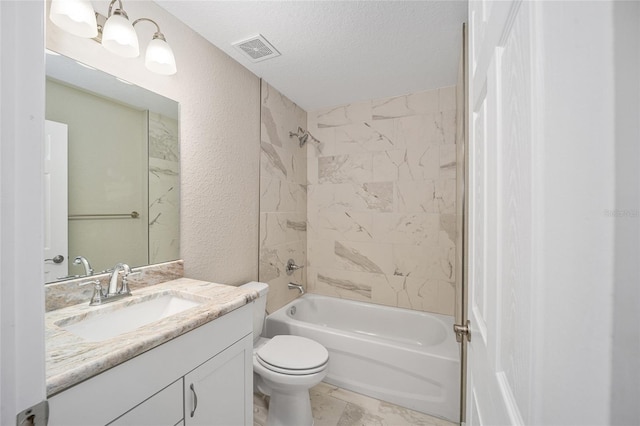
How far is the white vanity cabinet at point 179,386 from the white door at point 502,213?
918 millimetres

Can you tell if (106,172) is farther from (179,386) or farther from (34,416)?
(34,416)

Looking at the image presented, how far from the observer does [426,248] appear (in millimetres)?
2406

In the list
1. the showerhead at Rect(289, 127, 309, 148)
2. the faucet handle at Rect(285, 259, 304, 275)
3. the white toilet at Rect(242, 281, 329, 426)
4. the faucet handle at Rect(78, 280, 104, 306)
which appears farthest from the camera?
the showerhead at Rect(289, 127, 309, 148)

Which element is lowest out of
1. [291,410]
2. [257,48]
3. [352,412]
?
[352,412]

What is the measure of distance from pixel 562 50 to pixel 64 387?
3.57ft

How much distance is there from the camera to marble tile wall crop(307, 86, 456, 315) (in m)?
2.35

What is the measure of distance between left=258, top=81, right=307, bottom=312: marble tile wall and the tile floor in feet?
2.49

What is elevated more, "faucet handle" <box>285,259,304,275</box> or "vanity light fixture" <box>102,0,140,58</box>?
"vanity light fixture" <box>102,0,140,58</box>

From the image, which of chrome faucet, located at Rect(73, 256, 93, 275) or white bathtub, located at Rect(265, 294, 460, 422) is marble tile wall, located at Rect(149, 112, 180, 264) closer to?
chrome faucet, located at Rect(73, 256, 93, 275)

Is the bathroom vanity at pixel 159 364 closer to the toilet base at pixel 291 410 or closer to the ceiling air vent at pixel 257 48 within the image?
the toilet base at pixel 291 410

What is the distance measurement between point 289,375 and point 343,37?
2.06 m

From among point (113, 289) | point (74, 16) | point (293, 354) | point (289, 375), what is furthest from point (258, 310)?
point (74, 16)

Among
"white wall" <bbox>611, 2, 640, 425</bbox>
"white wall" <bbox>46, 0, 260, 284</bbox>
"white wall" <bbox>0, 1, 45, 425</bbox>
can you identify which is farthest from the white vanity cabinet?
"white wall" <bbox>611, 2, 640, 425</bbox>

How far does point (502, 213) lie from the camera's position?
19.2 inches
